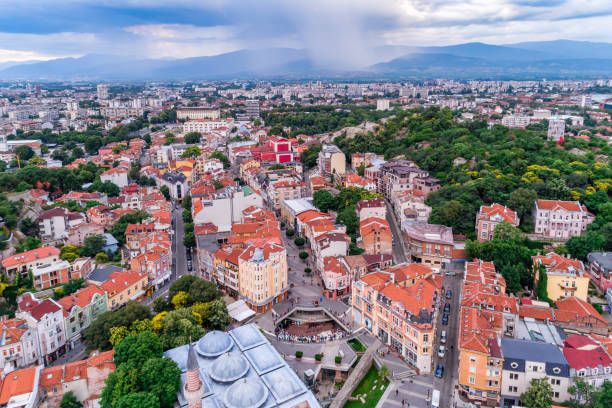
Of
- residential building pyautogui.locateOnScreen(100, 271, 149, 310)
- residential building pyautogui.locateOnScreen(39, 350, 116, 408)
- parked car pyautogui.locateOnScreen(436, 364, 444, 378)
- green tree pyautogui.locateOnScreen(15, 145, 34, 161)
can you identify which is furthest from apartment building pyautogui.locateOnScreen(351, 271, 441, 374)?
green tree pyautogui.locateOnScreen(15, 145, 34, 161)

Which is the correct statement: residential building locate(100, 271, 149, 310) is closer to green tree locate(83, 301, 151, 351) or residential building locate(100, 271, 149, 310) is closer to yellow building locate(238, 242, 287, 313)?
green tree locate(83, 301, 151, 351)

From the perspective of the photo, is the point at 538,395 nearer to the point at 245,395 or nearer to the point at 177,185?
the point at 245,395

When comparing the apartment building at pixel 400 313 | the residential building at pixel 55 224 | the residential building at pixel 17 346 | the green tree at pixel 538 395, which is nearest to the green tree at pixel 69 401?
the residential building at pixel 17 346

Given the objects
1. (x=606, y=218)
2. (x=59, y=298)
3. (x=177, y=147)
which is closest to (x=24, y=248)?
(x=59, y=298)

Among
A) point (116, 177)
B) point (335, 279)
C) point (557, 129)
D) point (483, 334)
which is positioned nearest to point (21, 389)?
point (335, 279)

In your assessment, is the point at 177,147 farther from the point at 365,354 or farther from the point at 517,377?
the point at 517,377

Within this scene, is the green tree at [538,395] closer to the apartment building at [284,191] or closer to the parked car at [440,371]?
the parked car at [440,371]
